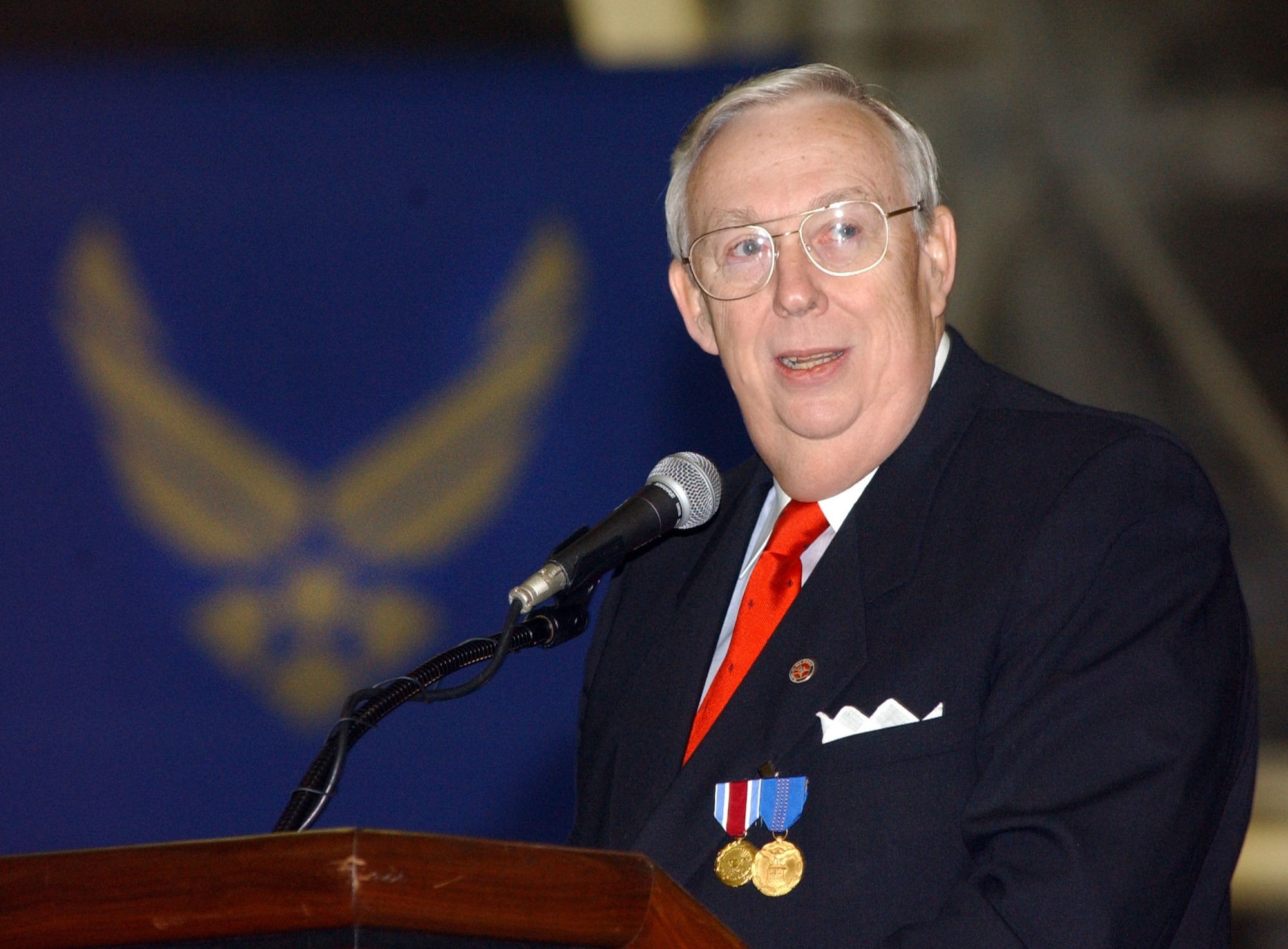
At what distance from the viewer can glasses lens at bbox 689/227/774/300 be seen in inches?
71.1

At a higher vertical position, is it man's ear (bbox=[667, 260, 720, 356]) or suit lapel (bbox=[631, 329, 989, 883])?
man's ear (bbox=[667, 260, 720, 356])

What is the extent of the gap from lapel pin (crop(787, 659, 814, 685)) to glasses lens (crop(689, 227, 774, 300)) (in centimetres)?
50

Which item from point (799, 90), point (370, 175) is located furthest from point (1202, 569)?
point (370, 175)

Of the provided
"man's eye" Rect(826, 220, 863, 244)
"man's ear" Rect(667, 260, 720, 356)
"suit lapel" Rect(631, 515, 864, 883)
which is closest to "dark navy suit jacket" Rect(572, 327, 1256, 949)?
"suit lapel" Rect(631, 515, 864, 883)

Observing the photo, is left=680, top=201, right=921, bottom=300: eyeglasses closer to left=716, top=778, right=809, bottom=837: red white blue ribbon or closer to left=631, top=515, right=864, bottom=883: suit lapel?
left=631, top=515, right=864, bottom=883: suit lapel

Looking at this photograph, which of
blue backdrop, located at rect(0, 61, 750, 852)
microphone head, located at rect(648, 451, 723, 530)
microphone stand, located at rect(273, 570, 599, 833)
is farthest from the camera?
blue backdrop, located at rect(0, 61, 750, 852)

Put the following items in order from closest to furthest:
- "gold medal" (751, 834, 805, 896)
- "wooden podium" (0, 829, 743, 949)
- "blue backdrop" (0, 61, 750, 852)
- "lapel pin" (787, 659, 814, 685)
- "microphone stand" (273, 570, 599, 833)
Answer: "wooden podium" (0, 829, 743, 949), "microphone stand" (273, 570, 599, 833), "gold medal" (751, 834, 805, 896), "lapel pin" (787, 659, 814, 685), "blue backdrop" (0, 61, 750, 852)

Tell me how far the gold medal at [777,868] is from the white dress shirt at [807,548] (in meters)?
0.34

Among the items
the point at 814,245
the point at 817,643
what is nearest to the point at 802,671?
the point at 817,643

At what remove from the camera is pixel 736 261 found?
6.01 ft

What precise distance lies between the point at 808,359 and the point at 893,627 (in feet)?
1.34

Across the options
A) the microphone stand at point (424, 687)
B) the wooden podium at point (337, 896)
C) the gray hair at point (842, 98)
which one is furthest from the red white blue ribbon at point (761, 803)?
the gray hair at point (842, 98)

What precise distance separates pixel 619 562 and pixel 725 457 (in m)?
1.93

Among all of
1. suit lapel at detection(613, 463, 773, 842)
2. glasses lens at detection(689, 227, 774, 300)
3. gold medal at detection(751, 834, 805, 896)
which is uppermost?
glasses lens at detection(689, 227, 774, 300)
